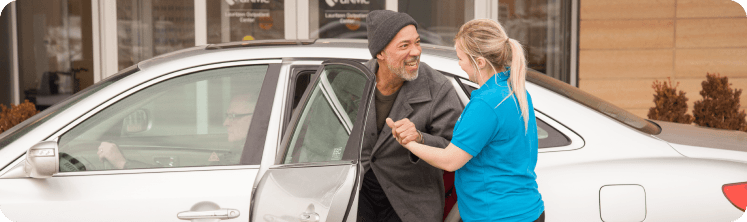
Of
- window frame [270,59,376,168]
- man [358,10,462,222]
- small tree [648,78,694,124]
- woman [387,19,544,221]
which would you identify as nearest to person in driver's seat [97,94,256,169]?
window frame [270,59,376,168]

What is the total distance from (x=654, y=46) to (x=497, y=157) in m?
6.78

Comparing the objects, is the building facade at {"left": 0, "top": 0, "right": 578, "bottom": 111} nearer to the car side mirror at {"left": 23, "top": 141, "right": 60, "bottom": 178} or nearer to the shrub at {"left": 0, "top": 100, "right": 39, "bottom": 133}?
the shrub at {"left": 0, "top": 100, "right": 39, "bottom": 133}

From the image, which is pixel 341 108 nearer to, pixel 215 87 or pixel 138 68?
Result: pixel 215 87

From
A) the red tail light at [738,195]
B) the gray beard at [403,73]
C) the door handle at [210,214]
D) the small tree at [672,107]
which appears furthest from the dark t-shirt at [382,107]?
the small tree at [672,107]

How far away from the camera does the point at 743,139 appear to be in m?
2.71

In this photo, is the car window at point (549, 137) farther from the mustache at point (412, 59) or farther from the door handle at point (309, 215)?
the door handle at point (309, 215)

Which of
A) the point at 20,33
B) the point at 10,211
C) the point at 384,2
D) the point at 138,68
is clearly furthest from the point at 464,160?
the point at 20,33

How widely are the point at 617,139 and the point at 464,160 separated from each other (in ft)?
2.71

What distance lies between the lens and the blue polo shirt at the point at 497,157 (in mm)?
1816

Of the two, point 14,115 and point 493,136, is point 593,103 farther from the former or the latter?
point 14,115

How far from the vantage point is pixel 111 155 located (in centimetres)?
251

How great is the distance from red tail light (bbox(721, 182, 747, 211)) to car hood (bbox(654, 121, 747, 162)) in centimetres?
13

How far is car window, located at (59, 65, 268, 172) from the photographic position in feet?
7.97

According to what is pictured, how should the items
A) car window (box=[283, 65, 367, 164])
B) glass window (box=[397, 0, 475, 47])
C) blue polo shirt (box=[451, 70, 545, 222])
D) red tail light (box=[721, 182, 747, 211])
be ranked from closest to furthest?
blue polo shirt (box=[451, 70, 545, 222]) → car window (box=[283, 65, 367, 164]) → red tail light (box=[721, 182, 747, 211]) → glass window (box=[397, 0, 475, 47])
